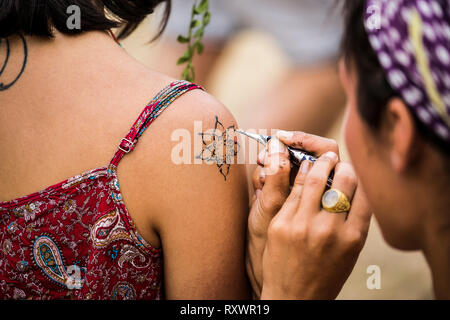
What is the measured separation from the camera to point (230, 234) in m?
1.24

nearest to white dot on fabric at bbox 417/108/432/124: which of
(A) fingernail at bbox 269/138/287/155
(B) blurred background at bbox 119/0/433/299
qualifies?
(A) fingernail at bbox 269/138/287/155

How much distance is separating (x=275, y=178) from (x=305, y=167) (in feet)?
0.26

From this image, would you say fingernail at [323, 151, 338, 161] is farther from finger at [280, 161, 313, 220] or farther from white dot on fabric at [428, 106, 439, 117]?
white dot on fabric at [428, 106, 439, 117]

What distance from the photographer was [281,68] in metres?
2.76

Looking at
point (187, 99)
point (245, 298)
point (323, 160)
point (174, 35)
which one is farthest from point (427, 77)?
point (174, 35)

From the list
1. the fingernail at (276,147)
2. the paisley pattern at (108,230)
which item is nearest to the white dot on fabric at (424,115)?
the fingernail at (276,147)

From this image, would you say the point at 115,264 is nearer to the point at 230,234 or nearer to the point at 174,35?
the point at 230,234

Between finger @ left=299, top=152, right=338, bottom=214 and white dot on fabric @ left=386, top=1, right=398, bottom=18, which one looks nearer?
white dot on fabric @ left=386, top=1, right=398, bottom=18

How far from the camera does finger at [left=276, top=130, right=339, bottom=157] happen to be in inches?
48.9

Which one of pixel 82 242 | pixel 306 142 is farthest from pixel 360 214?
pixel 82 242

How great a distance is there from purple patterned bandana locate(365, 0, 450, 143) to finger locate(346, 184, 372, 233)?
→ 32 cm

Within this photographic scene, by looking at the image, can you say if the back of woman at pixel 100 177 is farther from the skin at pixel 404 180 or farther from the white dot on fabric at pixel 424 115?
the white dot on fabric at pixel 424 115

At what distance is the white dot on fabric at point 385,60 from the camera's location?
87 cm

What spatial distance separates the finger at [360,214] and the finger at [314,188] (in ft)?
0.26
